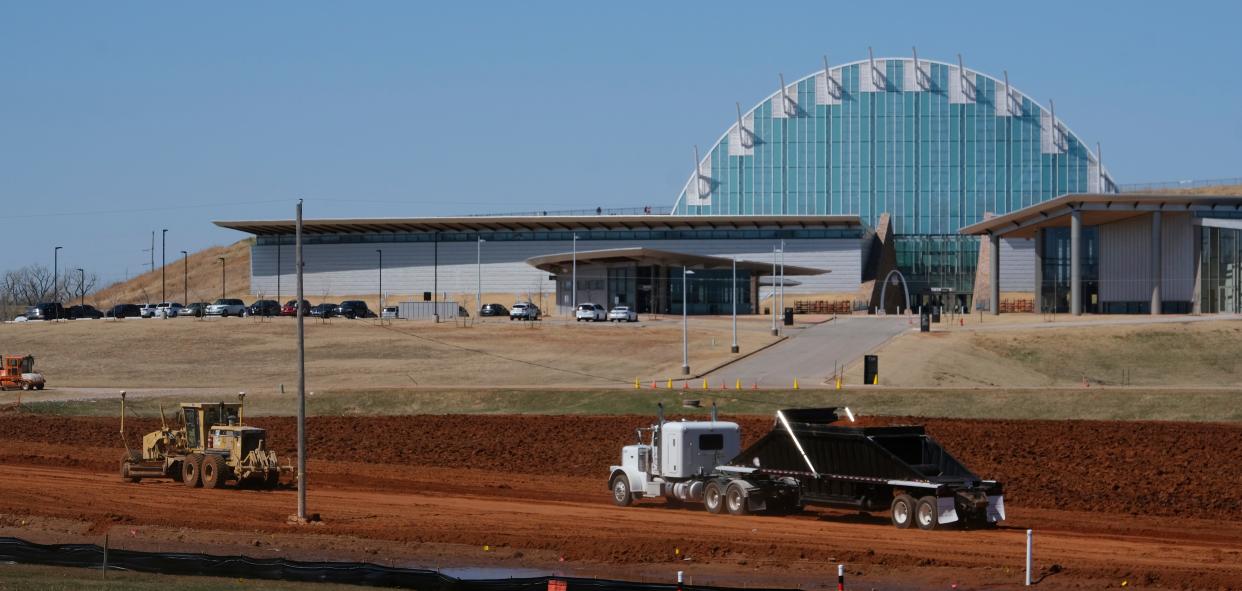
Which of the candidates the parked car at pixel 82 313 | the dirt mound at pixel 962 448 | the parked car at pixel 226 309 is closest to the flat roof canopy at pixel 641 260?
the parked car at pixel 226 309

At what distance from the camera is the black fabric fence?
2123 centimetres

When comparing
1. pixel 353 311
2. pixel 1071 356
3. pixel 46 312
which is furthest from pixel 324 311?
pixel 1071 356

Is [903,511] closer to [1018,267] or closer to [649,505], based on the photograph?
[649,505]

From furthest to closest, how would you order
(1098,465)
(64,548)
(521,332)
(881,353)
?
(521,332) → (881,353) → (1098,465) → (64,548)

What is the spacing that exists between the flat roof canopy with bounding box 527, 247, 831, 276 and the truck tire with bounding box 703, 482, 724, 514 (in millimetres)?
84517

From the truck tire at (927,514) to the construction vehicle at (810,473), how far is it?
0.8 inches

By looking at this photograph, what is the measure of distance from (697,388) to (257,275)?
110 m

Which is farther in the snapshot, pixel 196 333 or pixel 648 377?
pixel 196 333

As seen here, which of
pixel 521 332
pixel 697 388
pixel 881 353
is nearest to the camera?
pixel 697 388

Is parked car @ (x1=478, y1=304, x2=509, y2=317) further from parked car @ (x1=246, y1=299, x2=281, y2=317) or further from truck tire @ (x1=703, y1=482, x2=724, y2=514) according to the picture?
truck tire @ (x1=703, y1=482, x2=724, y2=514)

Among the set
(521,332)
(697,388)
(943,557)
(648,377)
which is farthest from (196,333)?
(943,557)

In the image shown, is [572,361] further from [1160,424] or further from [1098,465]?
[1098,465]

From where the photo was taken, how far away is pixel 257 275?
161 meters

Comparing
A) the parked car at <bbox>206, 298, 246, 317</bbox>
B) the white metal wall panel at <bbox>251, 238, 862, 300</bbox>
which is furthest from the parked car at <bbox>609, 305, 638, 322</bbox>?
the white metal wall panel at <bbox>251, 238, 862, 300</bbox>
